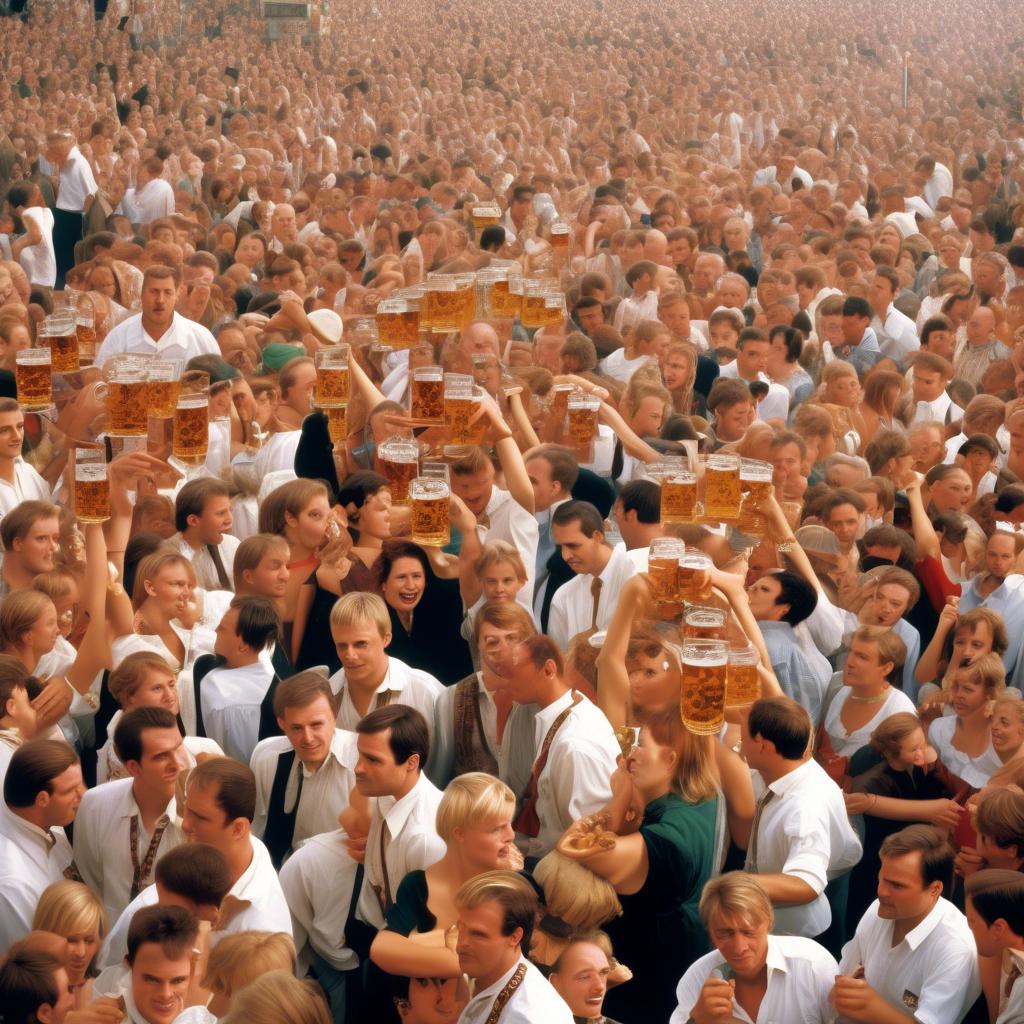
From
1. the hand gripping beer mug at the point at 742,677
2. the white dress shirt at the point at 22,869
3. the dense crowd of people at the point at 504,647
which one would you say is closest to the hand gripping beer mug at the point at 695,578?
the dense crowd of people at the point at 504,647

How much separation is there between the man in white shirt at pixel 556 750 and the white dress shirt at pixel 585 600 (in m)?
1.02

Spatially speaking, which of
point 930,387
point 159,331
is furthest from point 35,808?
point 930,387

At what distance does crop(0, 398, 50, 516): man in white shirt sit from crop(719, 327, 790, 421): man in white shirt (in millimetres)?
3617

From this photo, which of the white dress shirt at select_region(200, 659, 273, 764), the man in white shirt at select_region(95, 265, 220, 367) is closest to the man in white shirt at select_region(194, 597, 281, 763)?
the white dress shirt at select_region(200, 659, 273, 764)

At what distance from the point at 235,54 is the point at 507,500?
19.8 meters

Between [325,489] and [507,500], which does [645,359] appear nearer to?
[507,500]

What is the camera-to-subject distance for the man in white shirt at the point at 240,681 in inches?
218

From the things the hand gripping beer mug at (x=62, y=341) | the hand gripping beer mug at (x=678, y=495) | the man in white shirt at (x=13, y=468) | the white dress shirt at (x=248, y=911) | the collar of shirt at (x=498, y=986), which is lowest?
the white dress shirt at (x=248, y=911)

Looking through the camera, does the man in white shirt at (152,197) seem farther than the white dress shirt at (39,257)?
Yes

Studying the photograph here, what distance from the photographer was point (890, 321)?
35.2ft

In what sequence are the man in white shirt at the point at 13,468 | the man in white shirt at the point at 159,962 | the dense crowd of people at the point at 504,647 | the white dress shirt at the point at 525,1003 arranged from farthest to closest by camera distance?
the man in white shirt at the point at 13,468
the dense crowd of people at the point at 504,647
the man in white shirt at the point at 159,962
the white dress shirt at the point at 525,1003

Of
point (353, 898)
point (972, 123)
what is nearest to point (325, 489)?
point (353, 898)

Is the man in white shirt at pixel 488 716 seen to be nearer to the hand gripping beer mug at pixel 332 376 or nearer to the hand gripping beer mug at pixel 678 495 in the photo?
the hand gripping beer mug at pixel 678 495

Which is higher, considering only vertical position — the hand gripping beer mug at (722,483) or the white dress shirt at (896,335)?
the hand gripping beer mug at (722,483)
